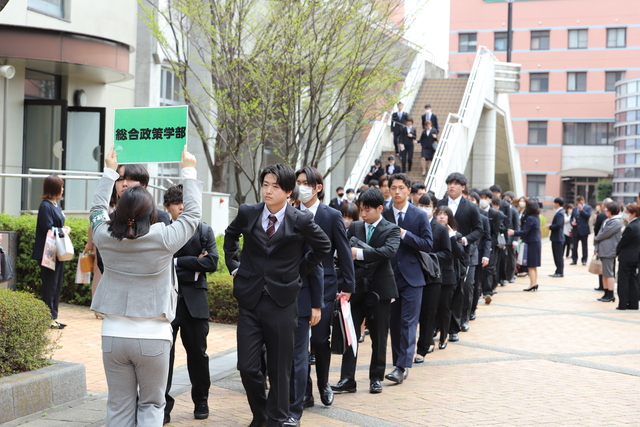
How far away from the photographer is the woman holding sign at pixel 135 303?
4281 mm

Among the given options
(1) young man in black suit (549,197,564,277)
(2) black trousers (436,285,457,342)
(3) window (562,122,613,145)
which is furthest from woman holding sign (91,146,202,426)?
(3) window (562,122,613,145)

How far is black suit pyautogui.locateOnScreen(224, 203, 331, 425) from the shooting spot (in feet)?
18.2

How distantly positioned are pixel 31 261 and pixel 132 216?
7.75 m

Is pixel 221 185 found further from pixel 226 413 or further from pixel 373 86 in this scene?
pixel 226 413

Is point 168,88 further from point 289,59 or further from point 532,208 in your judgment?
point 532,208

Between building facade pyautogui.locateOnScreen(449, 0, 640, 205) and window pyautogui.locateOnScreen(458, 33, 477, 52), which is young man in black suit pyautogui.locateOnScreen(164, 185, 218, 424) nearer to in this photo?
building facade pyautogui.locateOnScreen(449, 0, 640, 205)

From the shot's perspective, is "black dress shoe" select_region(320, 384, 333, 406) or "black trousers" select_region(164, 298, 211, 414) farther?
"black dress shoe" select_region(320, 384, 333, 406)

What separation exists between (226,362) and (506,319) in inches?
232

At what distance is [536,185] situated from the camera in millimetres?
59688

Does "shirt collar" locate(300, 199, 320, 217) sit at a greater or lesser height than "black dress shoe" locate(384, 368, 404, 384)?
greater

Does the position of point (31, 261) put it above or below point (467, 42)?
below

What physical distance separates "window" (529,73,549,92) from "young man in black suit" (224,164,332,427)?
58.5 metres

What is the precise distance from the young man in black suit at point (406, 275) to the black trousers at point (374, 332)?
31cm

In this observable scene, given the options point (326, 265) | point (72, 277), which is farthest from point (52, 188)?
point (326, 265)
